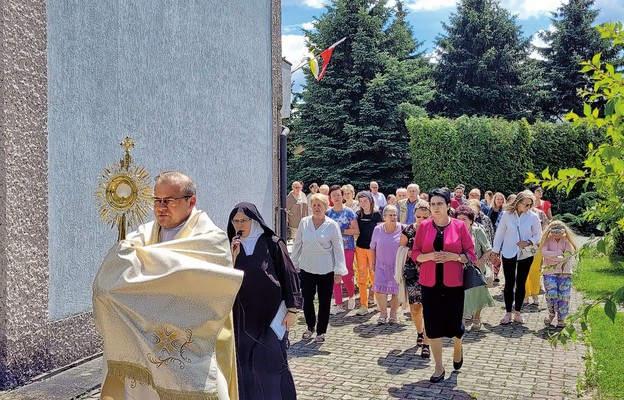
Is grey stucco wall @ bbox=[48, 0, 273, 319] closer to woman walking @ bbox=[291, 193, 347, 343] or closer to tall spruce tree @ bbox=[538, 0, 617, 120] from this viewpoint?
woman walking @ bbox=[291, 193, 347, 343]

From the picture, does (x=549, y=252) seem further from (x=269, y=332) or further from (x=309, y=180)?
(x=309, y=180)

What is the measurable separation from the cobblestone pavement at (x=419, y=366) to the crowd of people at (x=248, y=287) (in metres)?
0.29

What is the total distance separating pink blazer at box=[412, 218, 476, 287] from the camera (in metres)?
6.95

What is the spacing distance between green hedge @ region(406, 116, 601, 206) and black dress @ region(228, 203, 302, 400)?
23.3m

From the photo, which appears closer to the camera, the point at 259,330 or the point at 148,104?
the point at 259,330

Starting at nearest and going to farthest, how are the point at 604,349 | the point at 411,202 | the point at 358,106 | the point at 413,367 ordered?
the point at 413,367 < the point at 604,349 < the point at 411,202 < the point at 358,106

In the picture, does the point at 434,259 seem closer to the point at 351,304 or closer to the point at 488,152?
the point at 351,304

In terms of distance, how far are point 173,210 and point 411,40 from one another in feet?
113

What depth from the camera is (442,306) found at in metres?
7.06

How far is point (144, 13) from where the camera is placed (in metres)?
8.40

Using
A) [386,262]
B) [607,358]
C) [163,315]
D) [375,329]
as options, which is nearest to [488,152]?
[386,262]

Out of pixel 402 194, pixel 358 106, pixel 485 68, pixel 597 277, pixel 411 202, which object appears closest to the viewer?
pixel 411 202

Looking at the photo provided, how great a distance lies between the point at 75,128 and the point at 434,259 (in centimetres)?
397

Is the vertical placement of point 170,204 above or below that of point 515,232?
above
